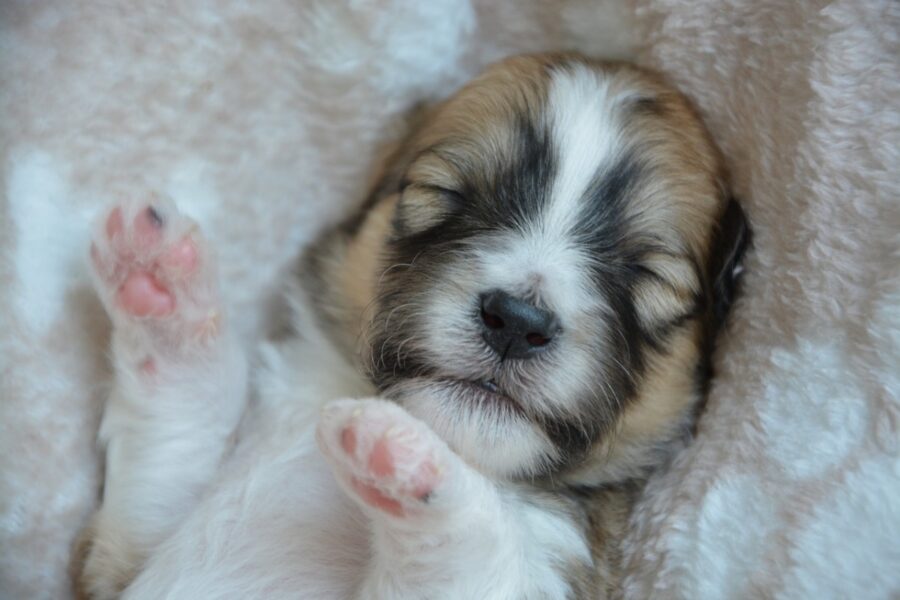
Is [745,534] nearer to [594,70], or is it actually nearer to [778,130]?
[778,130]

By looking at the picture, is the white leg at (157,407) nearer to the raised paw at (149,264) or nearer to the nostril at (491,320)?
the raised paw at (149,264)

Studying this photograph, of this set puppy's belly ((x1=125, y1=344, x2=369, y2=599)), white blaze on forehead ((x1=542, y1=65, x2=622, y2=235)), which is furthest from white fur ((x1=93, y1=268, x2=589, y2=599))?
white blaze on forehead ((x1=542, y1=65, x2=622, y2=235))

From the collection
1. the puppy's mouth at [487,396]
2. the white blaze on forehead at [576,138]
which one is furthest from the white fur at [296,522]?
the white blaze on forehead at [576,138]

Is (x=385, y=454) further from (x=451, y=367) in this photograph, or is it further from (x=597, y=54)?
(x=597, y=54)

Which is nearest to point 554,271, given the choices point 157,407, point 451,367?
point 451,367

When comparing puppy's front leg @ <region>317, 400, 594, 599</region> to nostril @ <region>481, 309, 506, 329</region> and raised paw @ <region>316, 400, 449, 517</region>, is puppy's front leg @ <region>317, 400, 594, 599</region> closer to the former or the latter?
raised paw @ <region>316, 400, 449, 517</region>
